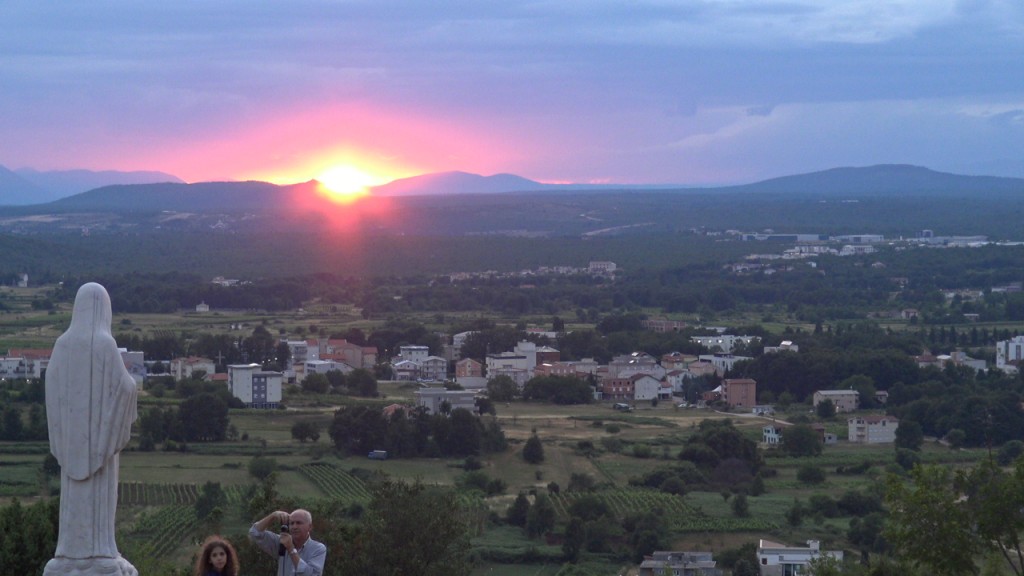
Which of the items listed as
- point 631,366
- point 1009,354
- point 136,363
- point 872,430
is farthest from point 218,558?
point 1009,354

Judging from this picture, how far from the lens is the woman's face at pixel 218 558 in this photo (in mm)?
5211

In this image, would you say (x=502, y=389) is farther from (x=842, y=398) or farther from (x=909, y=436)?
(x=909, y=436)

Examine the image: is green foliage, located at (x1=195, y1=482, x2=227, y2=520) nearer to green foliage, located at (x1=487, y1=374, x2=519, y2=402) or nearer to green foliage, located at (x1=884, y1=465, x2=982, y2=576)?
green foliage, located at (x1=884, y1=465, x2=982, y2=576)

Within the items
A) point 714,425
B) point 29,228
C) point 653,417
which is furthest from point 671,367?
point 29,228

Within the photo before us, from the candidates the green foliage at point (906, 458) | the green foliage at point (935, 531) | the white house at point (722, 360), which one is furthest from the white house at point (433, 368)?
the green foliage at point (935, 531)

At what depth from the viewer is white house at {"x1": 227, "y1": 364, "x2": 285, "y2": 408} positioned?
32.4 meters

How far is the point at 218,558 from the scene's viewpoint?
17.1 ft

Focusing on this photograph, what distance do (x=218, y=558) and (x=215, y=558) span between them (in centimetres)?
1

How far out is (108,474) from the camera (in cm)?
552

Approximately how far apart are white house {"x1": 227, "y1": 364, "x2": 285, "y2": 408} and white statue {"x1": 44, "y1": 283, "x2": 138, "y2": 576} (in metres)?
27.1

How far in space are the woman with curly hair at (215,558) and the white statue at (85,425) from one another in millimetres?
474

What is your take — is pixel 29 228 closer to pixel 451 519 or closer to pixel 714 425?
pixel 714 425

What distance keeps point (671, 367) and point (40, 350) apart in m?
17.3

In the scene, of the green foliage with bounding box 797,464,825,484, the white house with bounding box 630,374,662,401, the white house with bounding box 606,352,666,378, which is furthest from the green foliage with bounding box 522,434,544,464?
the white house with bounding box 606,352,666,378
